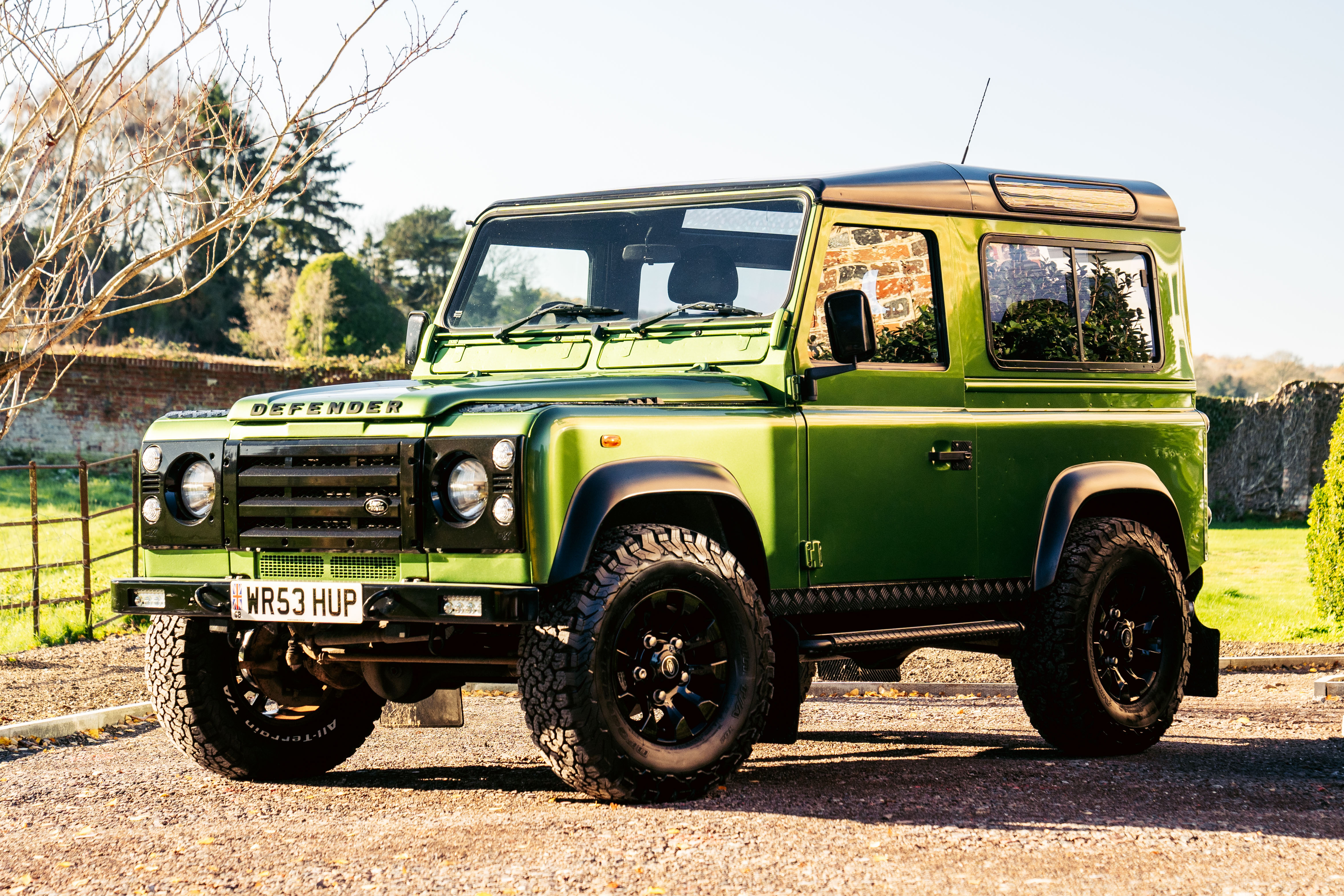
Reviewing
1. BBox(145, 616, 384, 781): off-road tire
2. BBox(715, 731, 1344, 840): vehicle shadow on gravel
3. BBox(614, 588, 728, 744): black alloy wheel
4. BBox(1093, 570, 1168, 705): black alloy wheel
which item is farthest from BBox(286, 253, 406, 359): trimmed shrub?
BBox(614, 588, 728, 744): black alloy wheel

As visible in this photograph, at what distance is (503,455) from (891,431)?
2.07 meters

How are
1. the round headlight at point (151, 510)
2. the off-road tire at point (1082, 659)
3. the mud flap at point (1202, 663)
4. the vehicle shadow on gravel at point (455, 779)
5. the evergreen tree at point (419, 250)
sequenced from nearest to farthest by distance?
the round headlight at point (151, 510)
the vehicle shadow on gravel at point (455, 779)
the off-road tire at point (1082, 659)
the mud flap at point (1202, 663)
the evergreen tree at point (419, 250)

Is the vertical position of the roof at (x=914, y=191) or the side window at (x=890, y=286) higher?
the roof at (x=914, y=191)

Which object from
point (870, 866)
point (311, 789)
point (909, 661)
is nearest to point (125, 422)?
point (909, 661)

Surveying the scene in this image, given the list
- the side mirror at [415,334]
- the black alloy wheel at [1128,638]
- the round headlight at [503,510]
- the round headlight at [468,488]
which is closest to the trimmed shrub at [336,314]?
the side mirror at [415,334]

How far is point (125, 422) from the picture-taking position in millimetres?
25062

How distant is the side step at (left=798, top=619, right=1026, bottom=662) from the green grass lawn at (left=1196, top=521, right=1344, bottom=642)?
3395 mm

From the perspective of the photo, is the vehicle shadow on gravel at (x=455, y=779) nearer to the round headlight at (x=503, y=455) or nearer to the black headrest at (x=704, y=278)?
the round headlight at (x=503, y=455)

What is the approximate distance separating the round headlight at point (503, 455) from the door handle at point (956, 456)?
2308 millimetres

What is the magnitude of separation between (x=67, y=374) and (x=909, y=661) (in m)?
17.0

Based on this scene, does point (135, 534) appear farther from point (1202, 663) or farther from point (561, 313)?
point (1202, 663)

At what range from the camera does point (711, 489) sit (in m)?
6.09

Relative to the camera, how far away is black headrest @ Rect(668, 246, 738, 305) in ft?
22.8

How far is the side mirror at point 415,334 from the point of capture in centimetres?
789
